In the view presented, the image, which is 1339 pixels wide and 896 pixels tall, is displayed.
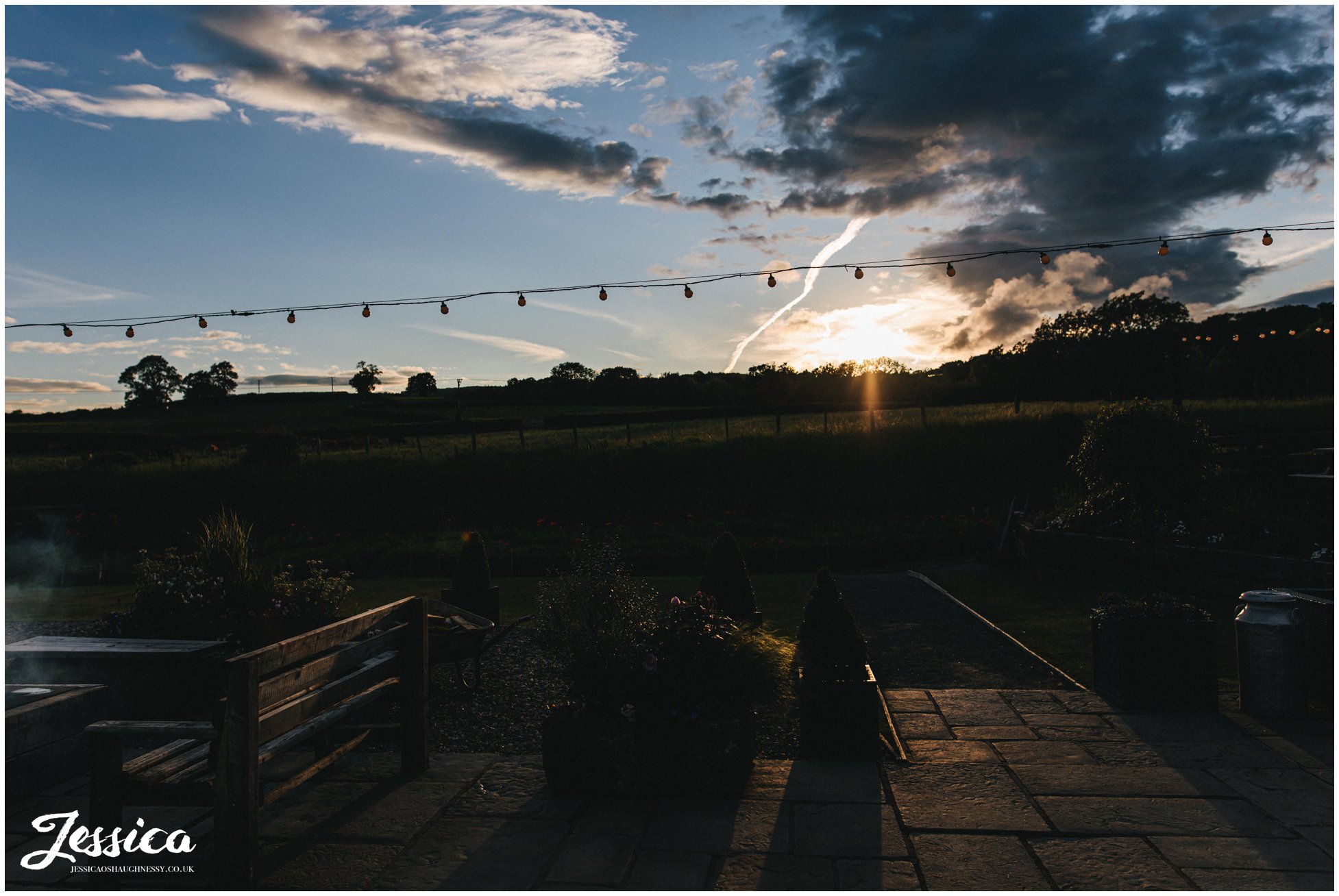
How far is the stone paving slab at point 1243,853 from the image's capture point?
11.5ft

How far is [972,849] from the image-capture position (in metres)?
3.70

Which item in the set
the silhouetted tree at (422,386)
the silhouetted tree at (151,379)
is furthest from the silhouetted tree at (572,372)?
the silhouetted tree at (151,379)

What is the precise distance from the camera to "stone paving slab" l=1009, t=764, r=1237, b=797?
170 inches

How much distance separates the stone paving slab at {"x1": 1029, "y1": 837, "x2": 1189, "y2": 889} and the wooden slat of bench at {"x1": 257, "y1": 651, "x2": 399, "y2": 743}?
3530 mm

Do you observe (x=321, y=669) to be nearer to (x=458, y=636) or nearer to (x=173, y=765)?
(x=173, y=765)

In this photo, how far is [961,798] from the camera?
169 inches

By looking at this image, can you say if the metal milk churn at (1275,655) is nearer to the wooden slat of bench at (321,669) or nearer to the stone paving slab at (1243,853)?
the stone paving slab at (1243,853)

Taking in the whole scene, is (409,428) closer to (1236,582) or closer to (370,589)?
(370,589)

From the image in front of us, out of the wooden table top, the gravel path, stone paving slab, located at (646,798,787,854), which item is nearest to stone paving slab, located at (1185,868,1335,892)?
stone paving slab, located at (646,798,787,854)

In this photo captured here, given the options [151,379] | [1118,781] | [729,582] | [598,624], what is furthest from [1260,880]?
[151,379]

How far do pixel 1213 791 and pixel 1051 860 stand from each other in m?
1.42

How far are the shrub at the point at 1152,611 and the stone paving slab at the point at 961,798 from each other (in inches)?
A: 78.4

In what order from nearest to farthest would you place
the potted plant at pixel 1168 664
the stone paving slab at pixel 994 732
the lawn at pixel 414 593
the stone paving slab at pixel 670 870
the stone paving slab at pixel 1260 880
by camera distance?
1. the stone paving slab at pixel 1260 880
2. the stone paving slab at pixel 670 870
3. the stone paving slab at pixel 994 732
4. the potted plant at pixel 1168 664
5. the lawn at pixel 414 593

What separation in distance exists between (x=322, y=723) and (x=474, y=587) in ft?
15.4
